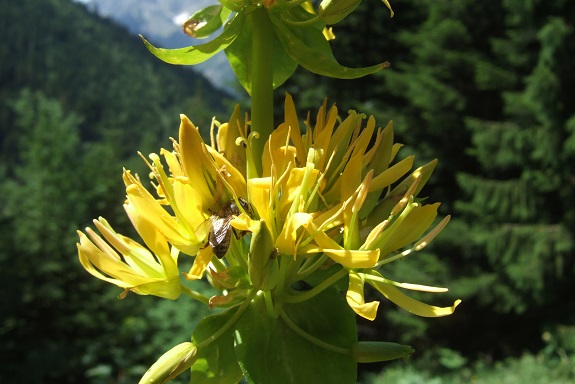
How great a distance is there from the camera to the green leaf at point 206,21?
0.95 m

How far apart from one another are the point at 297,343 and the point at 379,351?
0.13m

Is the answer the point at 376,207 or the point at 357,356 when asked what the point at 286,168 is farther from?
the point at 357,356

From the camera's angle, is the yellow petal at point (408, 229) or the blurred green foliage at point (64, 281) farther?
the blurred green foliage at point (64, 281)

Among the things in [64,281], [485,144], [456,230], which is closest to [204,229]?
[485,144]

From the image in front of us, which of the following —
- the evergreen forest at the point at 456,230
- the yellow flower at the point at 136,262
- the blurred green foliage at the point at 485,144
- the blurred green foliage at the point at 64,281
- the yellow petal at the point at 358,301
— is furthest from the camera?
the blurred green foliage at the point at 485,144

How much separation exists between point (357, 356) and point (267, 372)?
0.44 ft

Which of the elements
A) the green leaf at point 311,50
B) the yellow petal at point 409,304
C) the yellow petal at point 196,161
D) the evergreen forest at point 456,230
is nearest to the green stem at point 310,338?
the yellow petal at point 409,304

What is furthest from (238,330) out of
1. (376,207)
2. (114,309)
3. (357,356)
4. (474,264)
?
(114,309)

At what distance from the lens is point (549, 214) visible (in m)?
8.16

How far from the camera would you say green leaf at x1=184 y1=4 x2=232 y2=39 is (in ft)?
3.13

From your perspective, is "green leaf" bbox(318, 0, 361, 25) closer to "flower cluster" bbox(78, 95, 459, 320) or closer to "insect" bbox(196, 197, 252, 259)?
"flower cluster" bbox(78, 95, 459, 320)

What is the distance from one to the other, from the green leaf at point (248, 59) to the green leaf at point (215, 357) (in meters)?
0.42

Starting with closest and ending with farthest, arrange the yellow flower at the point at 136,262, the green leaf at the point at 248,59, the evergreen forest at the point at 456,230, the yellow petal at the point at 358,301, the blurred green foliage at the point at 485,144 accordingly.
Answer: the yellow petal at the point at 358,301
the yellow flower at the point at 136,262
the green leaf at the point at 248,59
the evergreen forest at the point at 456,230
the blurred green foliage at the point at 485,144

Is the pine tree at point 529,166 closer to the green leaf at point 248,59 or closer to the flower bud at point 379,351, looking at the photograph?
the green leaf at point 248,59
